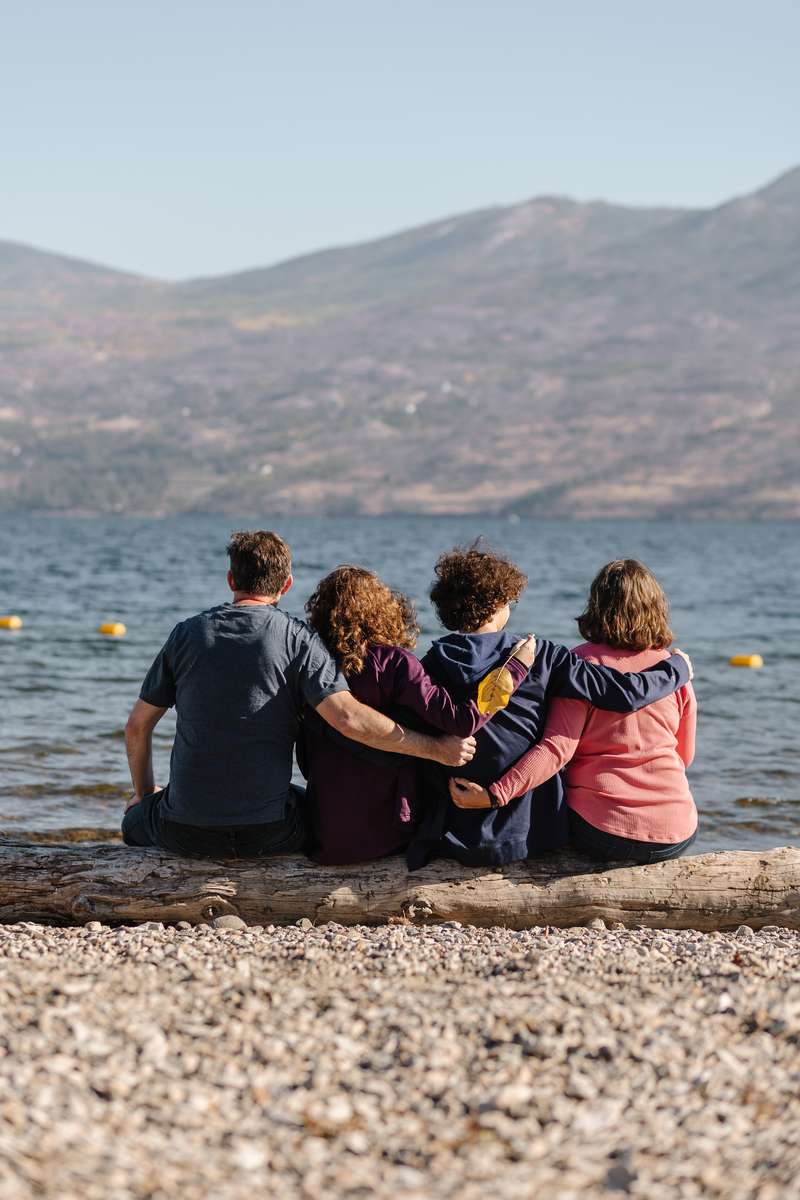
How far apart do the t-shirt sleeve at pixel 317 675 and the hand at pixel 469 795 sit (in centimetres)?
70

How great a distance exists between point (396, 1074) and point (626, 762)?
2538mm

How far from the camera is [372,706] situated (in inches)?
237

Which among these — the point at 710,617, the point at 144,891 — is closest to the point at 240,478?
the point at 710,617

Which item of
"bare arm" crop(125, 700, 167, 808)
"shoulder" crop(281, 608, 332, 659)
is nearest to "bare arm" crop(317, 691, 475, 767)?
"shoulder" crop(281, 608, 332, 659)

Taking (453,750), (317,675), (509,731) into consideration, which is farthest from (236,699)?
(509,731)

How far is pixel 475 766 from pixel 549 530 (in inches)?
4533

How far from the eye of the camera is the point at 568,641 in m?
25.7

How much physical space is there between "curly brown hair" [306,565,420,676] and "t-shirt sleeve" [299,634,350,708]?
0.28 ft

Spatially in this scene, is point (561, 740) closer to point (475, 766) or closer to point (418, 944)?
point (475, 766)

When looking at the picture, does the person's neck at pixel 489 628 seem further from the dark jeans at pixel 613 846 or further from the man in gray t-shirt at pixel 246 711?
the dark jeans at pixel 613 846

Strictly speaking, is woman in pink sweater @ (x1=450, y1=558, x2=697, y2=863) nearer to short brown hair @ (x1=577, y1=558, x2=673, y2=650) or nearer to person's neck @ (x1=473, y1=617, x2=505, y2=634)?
short brown hair @ (x1=577, y1=558, x2=673, y2=650)

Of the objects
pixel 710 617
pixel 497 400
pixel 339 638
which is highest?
pixel 497 400

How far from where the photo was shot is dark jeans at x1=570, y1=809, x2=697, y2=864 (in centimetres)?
626

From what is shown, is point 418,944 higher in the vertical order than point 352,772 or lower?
lower
